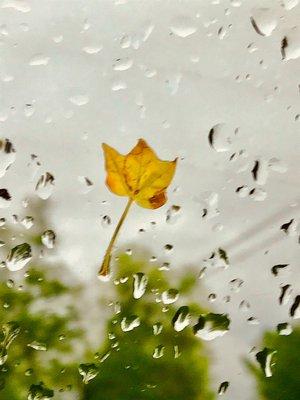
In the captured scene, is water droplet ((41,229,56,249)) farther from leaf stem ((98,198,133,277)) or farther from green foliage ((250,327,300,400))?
green foliage ((250,327,300,400))

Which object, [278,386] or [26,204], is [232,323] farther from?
[26,204]

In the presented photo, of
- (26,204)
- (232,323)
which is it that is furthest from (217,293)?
(26,204)

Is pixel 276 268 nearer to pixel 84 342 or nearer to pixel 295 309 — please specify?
pixel 295 309

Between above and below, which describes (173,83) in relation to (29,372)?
above

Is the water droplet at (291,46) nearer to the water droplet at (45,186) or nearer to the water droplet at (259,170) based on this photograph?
the water droplet at (259,170)

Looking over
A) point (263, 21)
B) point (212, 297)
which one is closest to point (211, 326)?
point (212, 297)

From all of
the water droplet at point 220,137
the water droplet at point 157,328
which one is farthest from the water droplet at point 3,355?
the water droplet at point 220,137
